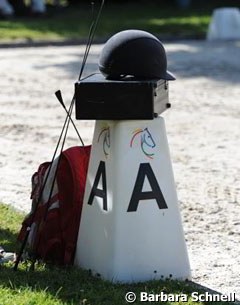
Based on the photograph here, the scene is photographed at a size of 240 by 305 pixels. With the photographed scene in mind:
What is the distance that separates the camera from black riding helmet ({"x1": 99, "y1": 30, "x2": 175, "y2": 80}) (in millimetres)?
4828

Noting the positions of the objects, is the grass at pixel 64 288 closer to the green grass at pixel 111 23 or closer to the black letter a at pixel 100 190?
the black letter a at pixel 100 190

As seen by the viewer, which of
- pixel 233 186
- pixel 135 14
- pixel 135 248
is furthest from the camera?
pixel 135 14

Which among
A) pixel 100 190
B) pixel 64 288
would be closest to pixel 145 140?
pixel 100 190

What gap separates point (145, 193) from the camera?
4.84 meters

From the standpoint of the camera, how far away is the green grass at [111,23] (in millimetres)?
18500

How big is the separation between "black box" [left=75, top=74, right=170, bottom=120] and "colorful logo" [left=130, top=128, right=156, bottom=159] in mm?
115

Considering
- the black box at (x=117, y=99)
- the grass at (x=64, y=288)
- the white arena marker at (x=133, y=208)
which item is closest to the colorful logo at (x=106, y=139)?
the white arena marker at (x=133, y=208)

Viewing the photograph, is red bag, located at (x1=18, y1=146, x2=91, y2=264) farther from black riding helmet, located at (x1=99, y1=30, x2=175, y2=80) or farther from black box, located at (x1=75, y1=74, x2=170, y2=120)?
black riding helmet, located at (x1=99, y1=30, x2=175, y2=80)

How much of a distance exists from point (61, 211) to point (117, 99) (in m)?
0.80

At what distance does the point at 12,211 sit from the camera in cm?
629

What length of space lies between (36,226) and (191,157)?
10.5ft

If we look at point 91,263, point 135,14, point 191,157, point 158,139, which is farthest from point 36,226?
point 135,14

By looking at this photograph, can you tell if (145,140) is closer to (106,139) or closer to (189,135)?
(106,139)

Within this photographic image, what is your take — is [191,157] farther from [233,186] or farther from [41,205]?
[41,205]
